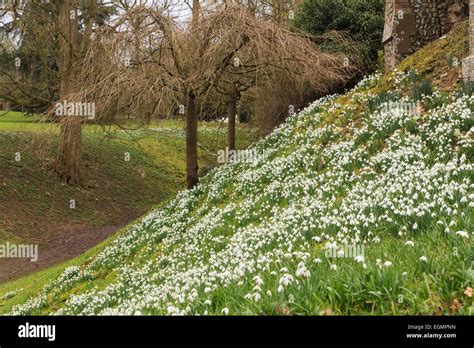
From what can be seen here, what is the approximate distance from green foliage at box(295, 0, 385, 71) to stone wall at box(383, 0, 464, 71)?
4.24 meters

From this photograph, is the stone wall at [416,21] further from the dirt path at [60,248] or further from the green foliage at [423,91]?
the dirt path at [60,248]

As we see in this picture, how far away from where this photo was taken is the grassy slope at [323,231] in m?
4.13

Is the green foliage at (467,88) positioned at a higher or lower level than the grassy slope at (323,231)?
higher

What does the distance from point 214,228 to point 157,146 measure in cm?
2840

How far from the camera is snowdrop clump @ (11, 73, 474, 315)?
5.50 metres

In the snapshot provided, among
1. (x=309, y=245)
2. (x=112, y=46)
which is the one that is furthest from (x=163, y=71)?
(x=309, y=245)

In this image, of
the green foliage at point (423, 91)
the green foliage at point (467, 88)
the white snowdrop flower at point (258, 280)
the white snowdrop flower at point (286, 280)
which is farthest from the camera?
the green foliage at point (423, 91)

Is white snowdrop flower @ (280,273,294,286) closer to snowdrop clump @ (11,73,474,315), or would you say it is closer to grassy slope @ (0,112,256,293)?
snowdrop clump @ (11,73,474,315)

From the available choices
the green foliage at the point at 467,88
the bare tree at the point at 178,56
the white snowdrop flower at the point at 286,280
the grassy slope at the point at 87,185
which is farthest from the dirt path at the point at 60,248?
the white snowdrop flower at the point at 286,280

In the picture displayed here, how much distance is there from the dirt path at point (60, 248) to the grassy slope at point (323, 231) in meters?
4.34

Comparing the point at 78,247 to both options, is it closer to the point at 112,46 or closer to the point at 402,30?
the point at 112,46

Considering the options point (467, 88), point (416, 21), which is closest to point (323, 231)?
point (467, 88)

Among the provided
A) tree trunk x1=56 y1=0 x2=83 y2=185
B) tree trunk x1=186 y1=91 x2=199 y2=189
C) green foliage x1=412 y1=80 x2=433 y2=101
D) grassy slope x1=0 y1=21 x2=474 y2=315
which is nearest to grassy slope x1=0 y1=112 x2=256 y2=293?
tree trunk x1=56 y1=0 x2=83 y2=185

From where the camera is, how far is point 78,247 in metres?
20.6
